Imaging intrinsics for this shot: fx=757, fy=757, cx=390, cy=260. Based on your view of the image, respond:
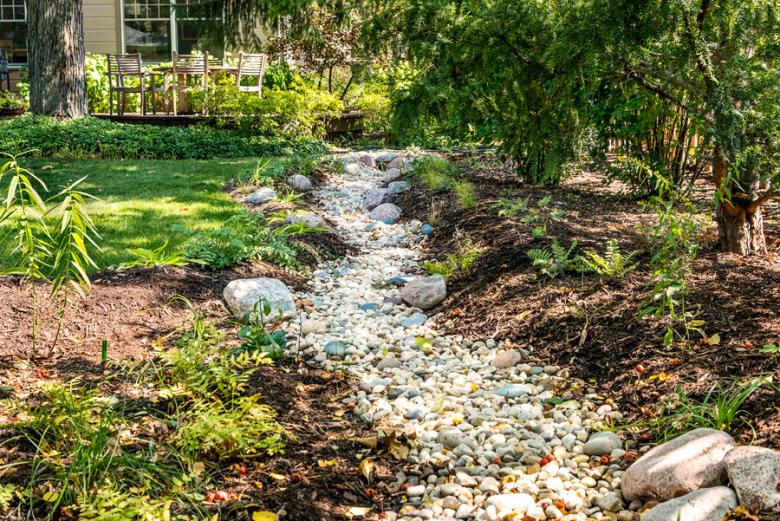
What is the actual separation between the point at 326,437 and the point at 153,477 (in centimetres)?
73

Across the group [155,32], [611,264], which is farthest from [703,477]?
[155,32]

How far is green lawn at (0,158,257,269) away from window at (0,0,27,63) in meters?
9.58

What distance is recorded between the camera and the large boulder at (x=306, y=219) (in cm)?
601

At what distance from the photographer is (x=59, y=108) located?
10836 mm

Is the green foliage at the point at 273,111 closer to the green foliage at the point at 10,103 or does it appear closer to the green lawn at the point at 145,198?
the green lawn at the point at 145,198

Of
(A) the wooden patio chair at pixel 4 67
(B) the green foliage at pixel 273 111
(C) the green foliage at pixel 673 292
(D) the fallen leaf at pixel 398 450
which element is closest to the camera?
(D) the fallen leaf at pixel 398 450

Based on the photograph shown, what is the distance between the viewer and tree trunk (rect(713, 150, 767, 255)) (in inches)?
162

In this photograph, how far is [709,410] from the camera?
2727mm

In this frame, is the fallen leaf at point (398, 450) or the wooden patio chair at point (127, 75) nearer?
the fallen leaf at point (398, 450)

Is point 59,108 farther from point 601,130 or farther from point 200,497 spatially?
point 200,497

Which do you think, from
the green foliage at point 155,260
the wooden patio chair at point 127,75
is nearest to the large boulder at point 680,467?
the green foliage at point 155,260

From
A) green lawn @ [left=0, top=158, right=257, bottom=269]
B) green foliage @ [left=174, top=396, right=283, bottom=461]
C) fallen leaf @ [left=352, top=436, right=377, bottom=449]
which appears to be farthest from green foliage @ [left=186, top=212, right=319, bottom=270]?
fallen leaf @ [left=352, top=436, right=377, bottom=449]

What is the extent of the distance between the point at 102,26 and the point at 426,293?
14.1 metres

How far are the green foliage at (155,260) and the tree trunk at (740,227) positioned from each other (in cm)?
306
